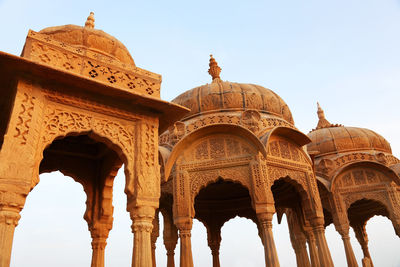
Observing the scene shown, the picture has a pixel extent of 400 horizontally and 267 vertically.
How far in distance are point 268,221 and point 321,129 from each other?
1226 centimetres

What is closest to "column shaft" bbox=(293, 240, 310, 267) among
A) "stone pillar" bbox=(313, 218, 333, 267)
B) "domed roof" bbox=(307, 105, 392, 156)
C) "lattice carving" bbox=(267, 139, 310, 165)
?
"stone pillar" bbox=(313, 218, 333, 267)

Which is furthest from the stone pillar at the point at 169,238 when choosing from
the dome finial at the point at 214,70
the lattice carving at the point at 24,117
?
the lattice carving at the point at 24,117

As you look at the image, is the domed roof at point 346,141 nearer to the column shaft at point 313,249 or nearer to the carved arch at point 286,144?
the carved arch at point 286,144

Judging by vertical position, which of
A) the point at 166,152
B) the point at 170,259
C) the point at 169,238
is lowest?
Answer: the point at 170,259

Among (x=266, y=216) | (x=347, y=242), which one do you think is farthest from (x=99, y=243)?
(x=347, y=242)

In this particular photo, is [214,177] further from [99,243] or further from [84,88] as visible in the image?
[84,88]

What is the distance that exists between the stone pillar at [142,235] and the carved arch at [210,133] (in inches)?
206

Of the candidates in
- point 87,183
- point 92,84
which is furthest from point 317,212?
point 92,84

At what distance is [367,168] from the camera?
15.7 meters

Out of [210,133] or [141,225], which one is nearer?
[141,225]

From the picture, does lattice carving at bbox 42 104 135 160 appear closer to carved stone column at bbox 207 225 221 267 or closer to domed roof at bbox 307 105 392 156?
carved stone column at bbox 207 225 221 267

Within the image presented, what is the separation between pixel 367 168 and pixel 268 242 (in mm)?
8731

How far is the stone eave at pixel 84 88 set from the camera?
5.29 metres

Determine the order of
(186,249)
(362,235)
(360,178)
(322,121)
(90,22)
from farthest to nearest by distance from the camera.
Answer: (322,121) → (362,235) → (360,178) → (186,249) → (90,22)
